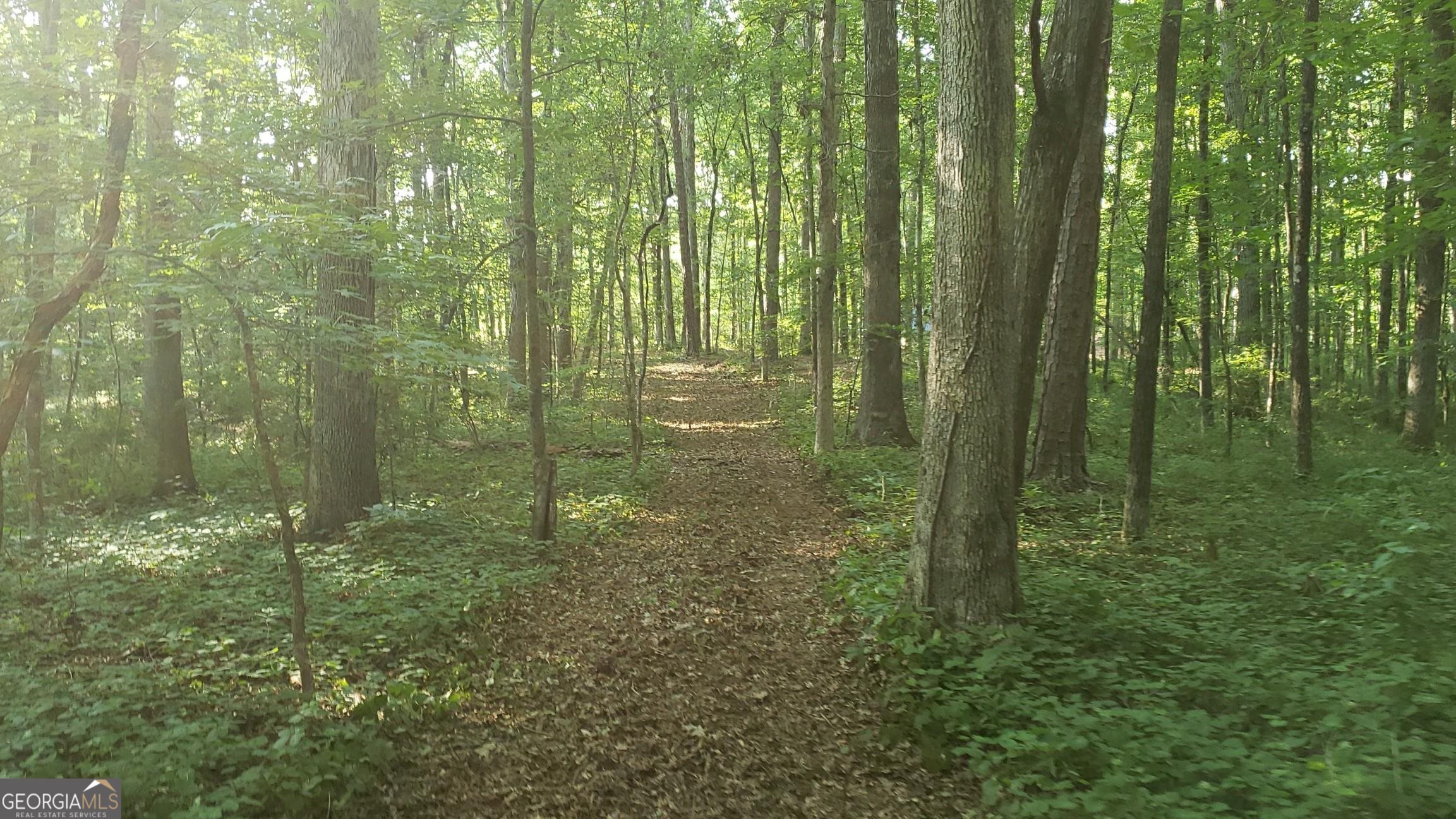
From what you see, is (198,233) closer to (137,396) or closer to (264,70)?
(137,396)

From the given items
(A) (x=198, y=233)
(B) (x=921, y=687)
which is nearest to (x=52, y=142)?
(A) (x=198, y=233)

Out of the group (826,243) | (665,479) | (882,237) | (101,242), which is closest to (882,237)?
(882,237)

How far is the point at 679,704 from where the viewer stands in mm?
4895

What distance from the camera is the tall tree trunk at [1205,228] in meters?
12.1

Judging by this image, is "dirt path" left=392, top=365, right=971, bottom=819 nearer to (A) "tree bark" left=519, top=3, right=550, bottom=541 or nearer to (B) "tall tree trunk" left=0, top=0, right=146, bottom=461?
(A) "tree bark" left=519, top=3, right=550, bottom=541

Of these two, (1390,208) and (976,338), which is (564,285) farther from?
(1390,208)

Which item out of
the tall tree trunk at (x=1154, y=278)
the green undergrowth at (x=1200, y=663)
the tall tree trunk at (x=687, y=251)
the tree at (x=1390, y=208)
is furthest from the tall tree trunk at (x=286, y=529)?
the tall tree trunk at (x=687, y=251)

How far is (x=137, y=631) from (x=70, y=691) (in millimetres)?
1379

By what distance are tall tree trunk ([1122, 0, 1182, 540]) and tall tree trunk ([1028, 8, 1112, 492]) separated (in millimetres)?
1564

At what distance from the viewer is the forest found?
12.8ft

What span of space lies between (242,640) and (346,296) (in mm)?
3782

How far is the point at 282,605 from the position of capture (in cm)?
591

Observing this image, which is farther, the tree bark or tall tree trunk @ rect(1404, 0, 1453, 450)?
tall tree trunk @ rect(1404, 0, 1453, 450)

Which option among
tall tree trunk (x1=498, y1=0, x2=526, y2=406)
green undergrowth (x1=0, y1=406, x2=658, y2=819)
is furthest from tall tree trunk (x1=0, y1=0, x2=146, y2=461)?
tall tree trunk (x1=498, y1=0, x2=526, y2=406)
